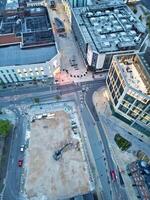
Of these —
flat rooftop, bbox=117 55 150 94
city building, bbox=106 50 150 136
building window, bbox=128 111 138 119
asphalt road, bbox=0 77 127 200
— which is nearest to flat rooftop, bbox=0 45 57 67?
asphalt road, bbox=0 77 127 200

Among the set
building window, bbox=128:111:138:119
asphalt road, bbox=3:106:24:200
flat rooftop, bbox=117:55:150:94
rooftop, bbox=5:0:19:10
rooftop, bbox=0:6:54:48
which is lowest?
asphalt road, bbox=3:106:24:200

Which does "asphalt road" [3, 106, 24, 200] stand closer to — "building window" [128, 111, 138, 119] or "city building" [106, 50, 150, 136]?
"city building" [106, 50, 150, 136]

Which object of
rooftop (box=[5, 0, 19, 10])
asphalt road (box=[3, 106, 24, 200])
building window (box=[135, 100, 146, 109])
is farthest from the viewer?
rooftop (box=[5, 0, 19, 10])

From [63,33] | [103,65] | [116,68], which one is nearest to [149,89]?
[116,68]

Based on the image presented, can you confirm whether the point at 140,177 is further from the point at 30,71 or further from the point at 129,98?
the point at 30,71

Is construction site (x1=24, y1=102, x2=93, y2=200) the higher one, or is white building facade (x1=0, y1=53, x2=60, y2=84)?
white building facade (x1=0, y1=53, x2=60, y2=84)

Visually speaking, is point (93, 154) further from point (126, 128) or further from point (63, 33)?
point (63, 33)

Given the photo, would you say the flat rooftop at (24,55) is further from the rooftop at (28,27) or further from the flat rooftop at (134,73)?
the flat rooftop at (134,73)

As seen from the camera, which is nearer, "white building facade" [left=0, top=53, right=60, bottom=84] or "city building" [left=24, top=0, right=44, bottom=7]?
"white building facade" [left=0, top=53, right=60, bottom=84]
